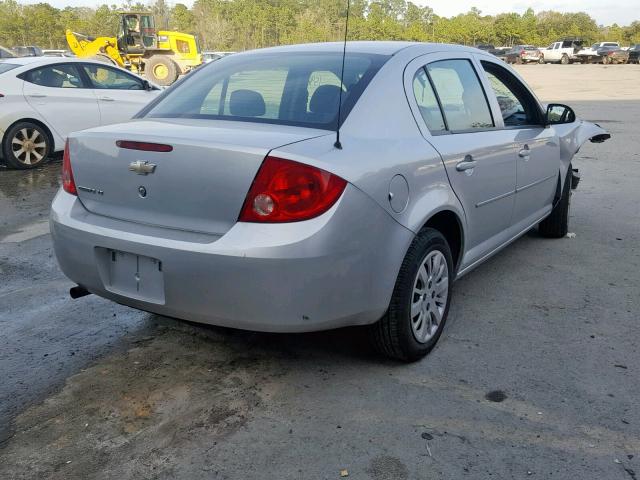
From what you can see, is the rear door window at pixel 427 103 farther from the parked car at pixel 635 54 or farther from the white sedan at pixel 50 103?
the parked car at pixel 635 54

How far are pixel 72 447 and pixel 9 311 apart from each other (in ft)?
5.87

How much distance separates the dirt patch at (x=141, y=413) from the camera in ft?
8.29

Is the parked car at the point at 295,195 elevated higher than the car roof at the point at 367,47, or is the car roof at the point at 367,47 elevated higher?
the car roof at the point at 367,47

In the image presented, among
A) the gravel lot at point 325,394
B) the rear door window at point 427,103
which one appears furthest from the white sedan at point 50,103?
the rear door window at point 427,103

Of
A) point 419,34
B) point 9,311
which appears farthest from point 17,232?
point 419,34

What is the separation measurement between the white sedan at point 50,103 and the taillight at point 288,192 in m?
7.39

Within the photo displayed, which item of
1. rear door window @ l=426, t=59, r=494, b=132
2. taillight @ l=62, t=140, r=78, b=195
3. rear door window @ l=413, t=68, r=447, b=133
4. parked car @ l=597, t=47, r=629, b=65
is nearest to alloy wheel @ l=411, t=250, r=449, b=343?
rear door window @ l=413, t=68, r=447, b=133

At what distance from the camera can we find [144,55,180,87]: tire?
27.2m

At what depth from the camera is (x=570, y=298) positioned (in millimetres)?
4301

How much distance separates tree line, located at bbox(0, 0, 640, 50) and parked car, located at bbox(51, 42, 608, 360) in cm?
5844

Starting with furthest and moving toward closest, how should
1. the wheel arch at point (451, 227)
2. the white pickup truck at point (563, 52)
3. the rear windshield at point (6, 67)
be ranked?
the white pickup truck at point (563, 52) < the rear windshield at point (6, 67) < the wheel arch at point (451, 227)

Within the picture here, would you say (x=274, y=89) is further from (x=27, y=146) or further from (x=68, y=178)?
(x=27, y=146)

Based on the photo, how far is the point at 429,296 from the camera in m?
3.38

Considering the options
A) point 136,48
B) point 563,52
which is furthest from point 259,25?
point 136,48
